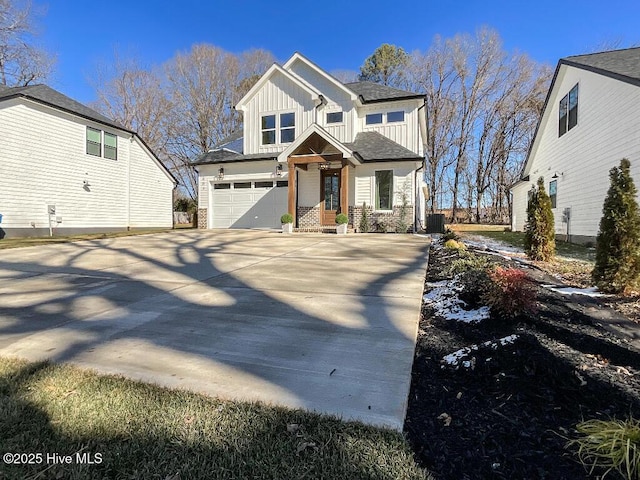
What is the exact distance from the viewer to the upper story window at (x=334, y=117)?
16.5 metres

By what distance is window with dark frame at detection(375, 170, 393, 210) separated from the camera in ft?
49.4

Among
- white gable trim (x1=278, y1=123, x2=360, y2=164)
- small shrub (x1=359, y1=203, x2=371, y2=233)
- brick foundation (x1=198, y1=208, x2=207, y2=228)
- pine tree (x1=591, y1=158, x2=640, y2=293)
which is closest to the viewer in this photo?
pine tree (x1=591, y1=158, x2=640, y2=293)

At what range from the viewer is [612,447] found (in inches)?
58.9

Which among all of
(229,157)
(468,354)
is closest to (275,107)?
(229,157)

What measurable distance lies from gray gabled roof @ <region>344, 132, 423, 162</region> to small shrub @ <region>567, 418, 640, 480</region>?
44.0 ft

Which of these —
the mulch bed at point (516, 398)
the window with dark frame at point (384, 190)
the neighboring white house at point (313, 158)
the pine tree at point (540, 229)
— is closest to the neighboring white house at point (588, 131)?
the pine tree at point (540, 229)

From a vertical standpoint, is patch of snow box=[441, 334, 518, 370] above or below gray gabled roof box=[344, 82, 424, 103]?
below

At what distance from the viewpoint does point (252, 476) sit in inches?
59.3

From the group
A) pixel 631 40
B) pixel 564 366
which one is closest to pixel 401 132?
pixel 564 366

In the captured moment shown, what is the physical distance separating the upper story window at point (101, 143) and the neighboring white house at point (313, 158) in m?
3.77

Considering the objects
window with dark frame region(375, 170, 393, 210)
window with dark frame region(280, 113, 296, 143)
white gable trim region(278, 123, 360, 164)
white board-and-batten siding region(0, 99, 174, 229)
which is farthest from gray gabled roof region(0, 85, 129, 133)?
window with dark frame region(375, 170, 393, 210)

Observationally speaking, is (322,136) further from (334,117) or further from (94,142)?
(94,142)

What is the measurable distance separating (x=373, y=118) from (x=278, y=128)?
4.51 metres

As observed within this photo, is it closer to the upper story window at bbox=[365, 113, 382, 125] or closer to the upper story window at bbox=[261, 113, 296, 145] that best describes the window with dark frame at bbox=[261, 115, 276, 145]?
the upper story window at bbox=[261, 113, 296, 145]
